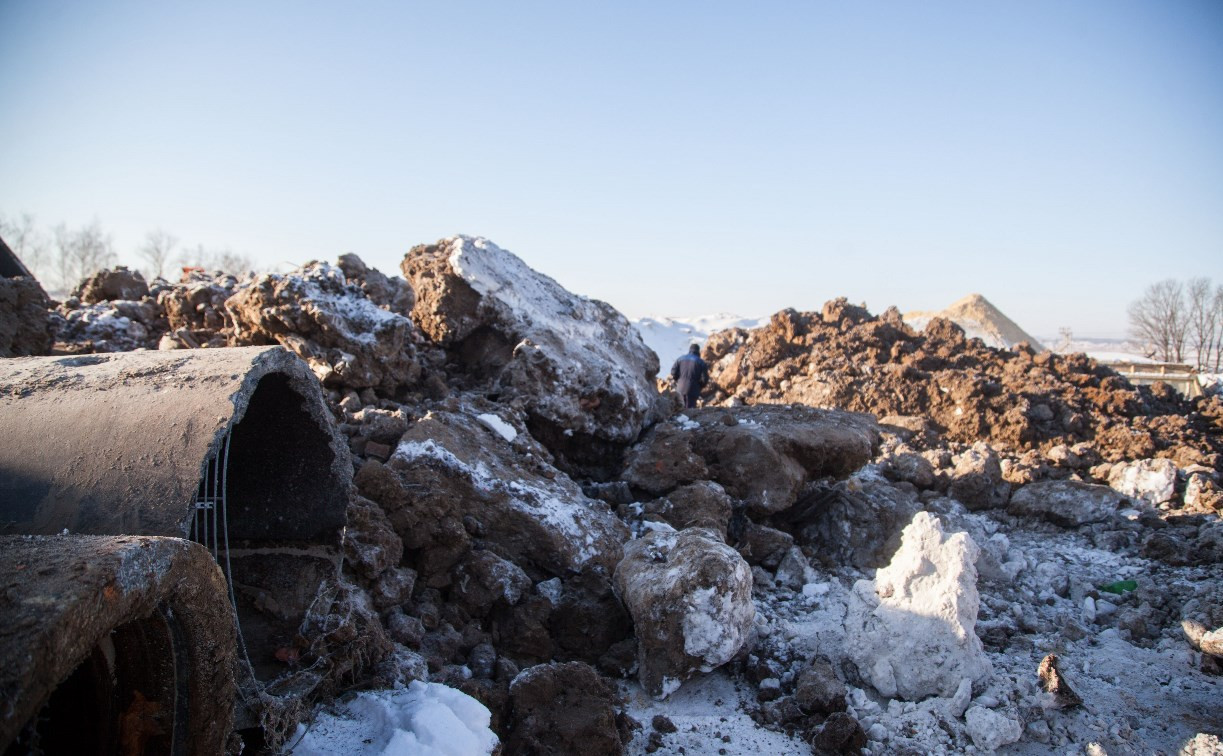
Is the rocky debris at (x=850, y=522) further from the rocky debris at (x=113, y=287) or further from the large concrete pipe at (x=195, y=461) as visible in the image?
the rocky debris at (x=113, y=287)

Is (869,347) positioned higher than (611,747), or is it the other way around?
(869,347)

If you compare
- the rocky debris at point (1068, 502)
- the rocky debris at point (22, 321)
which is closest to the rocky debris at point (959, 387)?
the rocky debris at point (1068, 502)

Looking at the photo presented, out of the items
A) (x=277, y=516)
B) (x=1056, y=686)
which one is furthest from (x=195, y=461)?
(x=1056, y=686)

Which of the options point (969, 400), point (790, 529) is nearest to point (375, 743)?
point (790, 529)

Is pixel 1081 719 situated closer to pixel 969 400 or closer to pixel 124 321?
pixel 969 400

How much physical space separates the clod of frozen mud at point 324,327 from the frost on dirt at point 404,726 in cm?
280

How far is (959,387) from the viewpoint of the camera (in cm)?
905

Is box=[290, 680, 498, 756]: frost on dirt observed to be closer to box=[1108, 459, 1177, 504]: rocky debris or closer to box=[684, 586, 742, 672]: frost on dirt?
box=[684, 586, 742, 672]: frost on dirt

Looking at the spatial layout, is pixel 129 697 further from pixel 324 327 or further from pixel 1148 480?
pixel 1148 480

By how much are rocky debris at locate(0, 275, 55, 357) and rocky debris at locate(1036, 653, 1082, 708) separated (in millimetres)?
6518

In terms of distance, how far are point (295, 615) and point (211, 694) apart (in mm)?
1327

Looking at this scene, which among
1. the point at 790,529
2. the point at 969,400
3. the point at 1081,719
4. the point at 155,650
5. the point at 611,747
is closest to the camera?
the point at 155,650

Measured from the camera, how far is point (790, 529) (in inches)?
226

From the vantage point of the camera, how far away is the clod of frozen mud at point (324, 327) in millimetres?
5000
